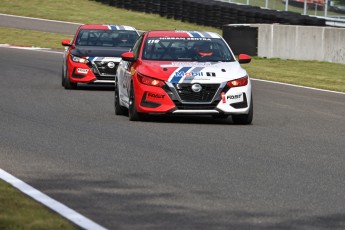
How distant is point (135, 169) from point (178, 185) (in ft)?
3.72

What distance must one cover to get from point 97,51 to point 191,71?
737 cm

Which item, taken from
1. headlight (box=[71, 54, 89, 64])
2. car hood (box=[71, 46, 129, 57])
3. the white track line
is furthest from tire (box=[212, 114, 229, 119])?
headlight (box=[71, 54, 89, 64])

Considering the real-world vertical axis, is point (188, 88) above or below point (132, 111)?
above

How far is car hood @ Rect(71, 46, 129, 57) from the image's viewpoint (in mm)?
23078

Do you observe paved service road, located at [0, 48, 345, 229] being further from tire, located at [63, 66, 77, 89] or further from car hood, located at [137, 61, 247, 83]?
tire, located at [63, 66, 77, 89]

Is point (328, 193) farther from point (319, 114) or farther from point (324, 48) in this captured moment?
point (324, 48)

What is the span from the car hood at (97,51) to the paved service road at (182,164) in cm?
310

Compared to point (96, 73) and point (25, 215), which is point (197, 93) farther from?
point (25, 215)

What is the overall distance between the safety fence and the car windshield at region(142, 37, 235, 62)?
1974 centimetres

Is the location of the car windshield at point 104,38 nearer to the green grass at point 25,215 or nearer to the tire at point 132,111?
the tire at point 132,111

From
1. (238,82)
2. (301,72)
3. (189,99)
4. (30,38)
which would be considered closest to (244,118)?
(238,82)

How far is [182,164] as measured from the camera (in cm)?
1147

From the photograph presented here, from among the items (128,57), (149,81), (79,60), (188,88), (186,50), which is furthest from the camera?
(79,60)

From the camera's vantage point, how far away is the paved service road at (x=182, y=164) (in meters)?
8.54
